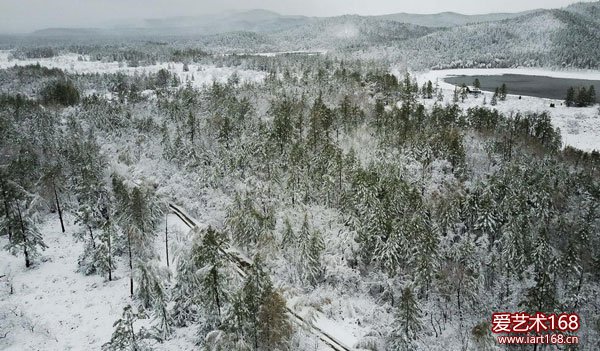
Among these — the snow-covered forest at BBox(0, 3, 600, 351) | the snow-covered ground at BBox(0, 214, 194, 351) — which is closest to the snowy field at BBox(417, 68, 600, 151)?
the snow-covered forest at BBox(0, 3, 600, 351)

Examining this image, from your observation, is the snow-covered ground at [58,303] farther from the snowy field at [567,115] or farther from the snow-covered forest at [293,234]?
the snowy field at [567,115]

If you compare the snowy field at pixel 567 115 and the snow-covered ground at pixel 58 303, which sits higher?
the snowy field at pixel 567 115

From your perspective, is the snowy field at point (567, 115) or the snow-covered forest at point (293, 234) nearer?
the snow-covered forest at point (293, 234)

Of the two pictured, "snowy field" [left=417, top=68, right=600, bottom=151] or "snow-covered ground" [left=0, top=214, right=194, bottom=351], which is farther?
"snowy field" [left=417, top=68, right=600, bottom=151]

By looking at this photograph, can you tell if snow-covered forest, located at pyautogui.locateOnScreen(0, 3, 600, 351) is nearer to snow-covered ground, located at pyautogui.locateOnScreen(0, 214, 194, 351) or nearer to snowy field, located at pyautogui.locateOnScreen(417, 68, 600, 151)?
snow-covered ground, located at pyautogui.locateOnScreen(0, 214, 194, 351)

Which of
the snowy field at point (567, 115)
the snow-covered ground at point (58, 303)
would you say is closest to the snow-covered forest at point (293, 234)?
the snow-covered ground at point (58, 303)

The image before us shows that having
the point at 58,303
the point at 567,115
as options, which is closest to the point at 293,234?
the point at 58,303

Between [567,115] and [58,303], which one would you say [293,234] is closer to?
[58,303]

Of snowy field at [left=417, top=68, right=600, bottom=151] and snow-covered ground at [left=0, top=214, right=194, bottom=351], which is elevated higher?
snowy field at [left=417, top=68, right=600, bottom=151]

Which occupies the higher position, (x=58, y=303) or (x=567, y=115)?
(x=567, y=115)

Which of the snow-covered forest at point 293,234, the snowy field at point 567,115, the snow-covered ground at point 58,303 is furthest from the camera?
the snowy field at point 567,115
